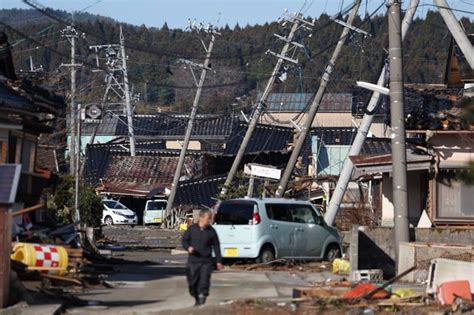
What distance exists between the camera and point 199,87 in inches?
1907

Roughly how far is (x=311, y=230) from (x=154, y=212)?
32.3 metres

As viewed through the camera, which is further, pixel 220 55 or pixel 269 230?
pixel 220 55

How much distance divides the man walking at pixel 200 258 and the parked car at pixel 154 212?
40424 mm

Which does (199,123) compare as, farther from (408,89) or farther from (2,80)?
(2,80)

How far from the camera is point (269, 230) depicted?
24547mm

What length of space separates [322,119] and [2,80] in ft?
230

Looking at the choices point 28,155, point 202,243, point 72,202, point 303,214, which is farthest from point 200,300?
point 72,202

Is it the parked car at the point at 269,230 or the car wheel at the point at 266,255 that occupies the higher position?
the parked car at the point at 269,230

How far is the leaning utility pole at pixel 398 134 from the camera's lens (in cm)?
2100

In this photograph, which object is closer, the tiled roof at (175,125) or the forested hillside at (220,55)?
the forested hillside at (220,55)

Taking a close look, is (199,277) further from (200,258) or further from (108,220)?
(108,220)

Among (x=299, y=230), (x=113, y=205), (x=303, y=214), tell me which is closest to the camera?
(x=299, y=230)

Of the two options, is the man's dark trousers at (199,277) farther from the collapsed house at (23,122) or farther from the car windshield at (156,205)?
the car windshield at (156,205)

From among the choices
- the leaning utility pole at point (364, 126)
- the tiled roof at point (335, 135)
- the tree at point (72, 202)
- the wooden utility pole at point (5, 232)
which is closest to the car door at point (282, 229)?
the leaning utility pole at point (364, 126)
